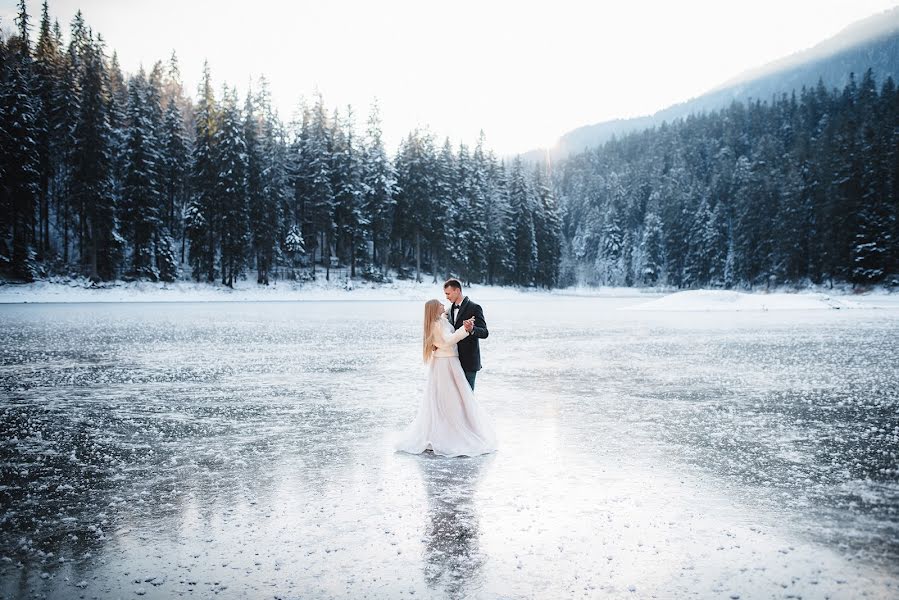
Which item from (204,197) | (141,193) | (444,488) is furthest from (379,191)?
(444,488)

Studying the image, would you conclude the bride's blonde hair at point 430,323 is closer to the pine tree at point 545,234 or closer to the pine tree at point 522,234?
the pine tree at point 522,234

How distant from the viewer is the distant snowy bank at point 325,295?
4544cm

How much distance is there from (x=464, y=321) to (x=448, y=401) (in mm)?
1111

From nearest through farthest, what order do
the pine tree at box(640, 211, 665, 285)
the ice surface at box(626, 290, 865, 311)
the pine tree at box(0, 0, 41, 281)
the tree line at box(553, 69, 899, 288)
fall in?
the pine tree at box(0, 0, 41, 281), the ice surface at box(626, 290, 865, 311), the tree line at box(553, 69, 899, 288), the pine tree at box(640, 211, 665, 285)

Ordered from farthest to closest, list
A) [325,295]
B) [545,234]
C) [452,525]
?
[545,234] → [325,295] → [452,525]

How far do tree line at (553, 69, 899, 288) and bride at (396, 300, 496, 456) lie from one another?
227 feet

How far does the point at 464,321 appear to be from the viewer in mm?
7707

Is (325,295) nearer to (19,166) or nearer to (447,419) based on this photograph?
(19,166)

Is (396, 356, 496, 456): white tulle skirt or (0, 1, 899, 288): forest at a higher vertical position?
(0, 1, 899, 288): forest

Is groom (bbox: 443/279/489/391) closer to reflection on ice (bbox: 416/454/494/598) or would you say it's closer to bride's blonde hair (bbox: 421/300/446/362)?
bride's blonde hair (bbox: 421/300/446/362)

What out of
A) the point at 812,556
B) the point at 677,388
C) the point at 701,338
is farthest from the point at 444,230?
the point at 812,556

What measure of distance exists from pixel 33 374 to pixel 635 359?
596 inches

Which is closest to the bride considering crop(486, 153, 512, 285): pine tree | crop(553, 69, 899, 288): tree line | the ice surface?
the ice surface

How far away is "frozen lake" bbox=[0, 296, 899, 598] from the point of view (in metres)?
4.03
